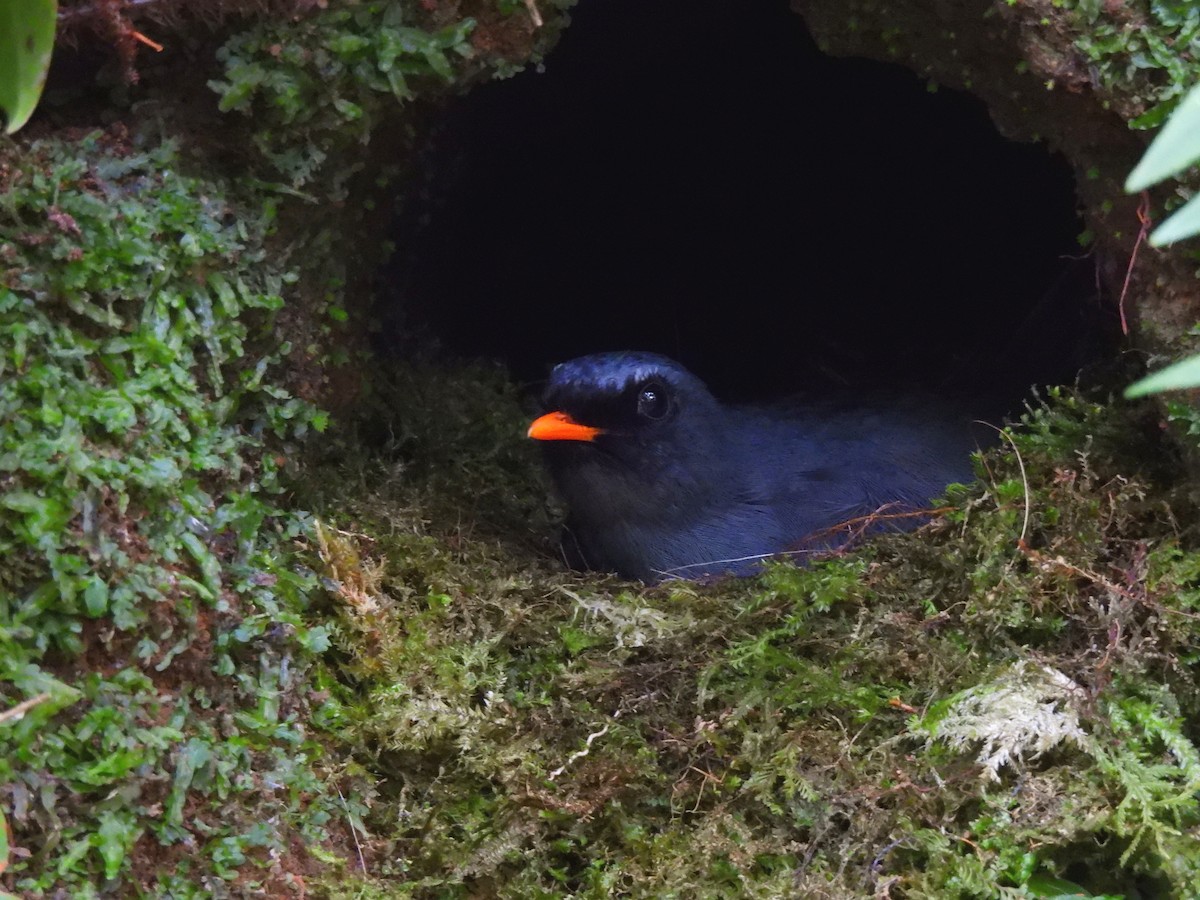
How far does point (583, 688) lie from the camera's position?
258cm

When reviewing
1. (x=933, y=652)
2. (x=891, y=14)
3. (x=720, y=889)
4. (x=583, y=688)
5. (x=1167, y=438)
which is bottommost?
(x=720, y=889)

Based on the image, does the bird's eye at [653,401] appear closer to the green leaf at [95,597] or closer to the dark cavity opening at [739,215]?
the dark cavity opening at [739,215]

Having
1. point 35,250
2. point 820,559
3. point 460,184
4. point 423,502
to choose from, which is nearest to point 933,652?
point 820,559

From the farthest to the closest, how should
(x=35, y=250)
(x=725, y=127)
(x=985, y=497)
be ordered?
(x=725, y=127)
(x=985, y=497)
(x=35, y=250)

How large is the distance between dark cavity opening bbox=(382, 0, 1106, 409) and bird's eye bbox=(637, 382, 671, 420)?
1027mm

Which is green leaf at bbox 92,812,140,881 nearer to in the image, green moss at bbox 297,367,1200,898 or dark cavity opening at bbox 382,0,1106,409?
green moss at bbox 297,367,1200,898

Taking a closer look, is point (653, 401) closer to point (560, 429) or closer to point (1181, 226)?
point (560, 429)

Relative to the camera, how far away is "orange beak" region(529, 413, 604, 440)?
3428 millimetres

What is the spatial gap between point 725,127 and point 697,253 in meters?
0.65

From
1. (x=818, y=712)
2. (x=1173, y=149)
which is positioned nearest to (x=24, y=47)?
(x=1173, y=149)

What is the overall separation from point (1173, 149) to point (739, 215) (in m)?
4.75

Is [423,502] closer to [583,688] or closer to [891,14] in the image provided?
[583,688]

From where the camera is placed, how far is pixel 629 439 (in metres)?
3.66

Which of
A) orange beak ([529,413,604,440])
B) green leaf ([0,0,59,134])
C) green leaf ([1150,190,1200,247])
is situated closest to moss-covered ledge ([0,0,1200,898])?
green leaf ([0,0,59,134])
